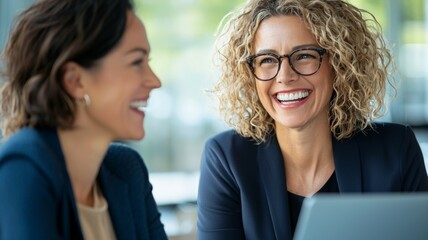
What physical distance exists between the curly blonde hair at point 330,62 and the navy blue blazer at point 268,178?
0.07 metres

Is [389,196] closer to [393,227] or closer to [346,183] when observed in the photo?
[393,227]

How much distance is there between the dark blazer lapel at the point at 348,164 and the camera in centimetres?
203

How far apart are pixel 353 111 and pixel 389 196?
3.03 feet

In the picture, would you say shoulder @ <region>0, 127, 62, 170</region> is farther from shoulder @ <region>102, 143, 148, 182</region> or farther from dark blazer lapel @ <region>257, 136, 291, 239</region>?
dark blazer lapel @ <region>257, 136, 291, 239</region>

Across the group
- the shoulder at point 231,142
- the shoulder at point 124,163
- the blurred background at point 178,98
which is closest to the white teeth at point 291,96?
the shoulder at point 231,142

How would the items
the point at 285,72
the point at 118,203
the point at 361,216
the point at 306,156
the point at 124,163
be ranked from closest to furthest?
the point at 361,216 → the point at 118,203 → the point at 124,163 → the point at 285,72 → the point at 306,156

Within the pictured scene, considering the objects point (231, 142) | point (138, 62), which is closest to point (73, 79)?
point (138, 62)

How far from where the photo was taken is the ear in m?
1.45

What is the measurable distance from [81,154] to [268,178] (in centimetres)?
75

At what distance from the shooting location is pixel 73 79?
1.47 m

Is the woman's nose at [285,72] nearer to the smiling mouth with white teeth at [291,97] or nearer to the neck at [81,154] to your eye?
the smiling mouth with white teeth at [291,97]

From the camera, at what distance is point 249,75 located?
2.14 m

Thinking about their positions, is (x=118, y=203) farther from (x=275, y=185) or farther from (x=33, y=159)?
(x=275, y=185)

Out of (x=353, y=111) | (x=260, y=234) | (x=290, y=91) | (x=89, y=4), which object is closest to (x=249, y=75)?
(x=290, y=91)
